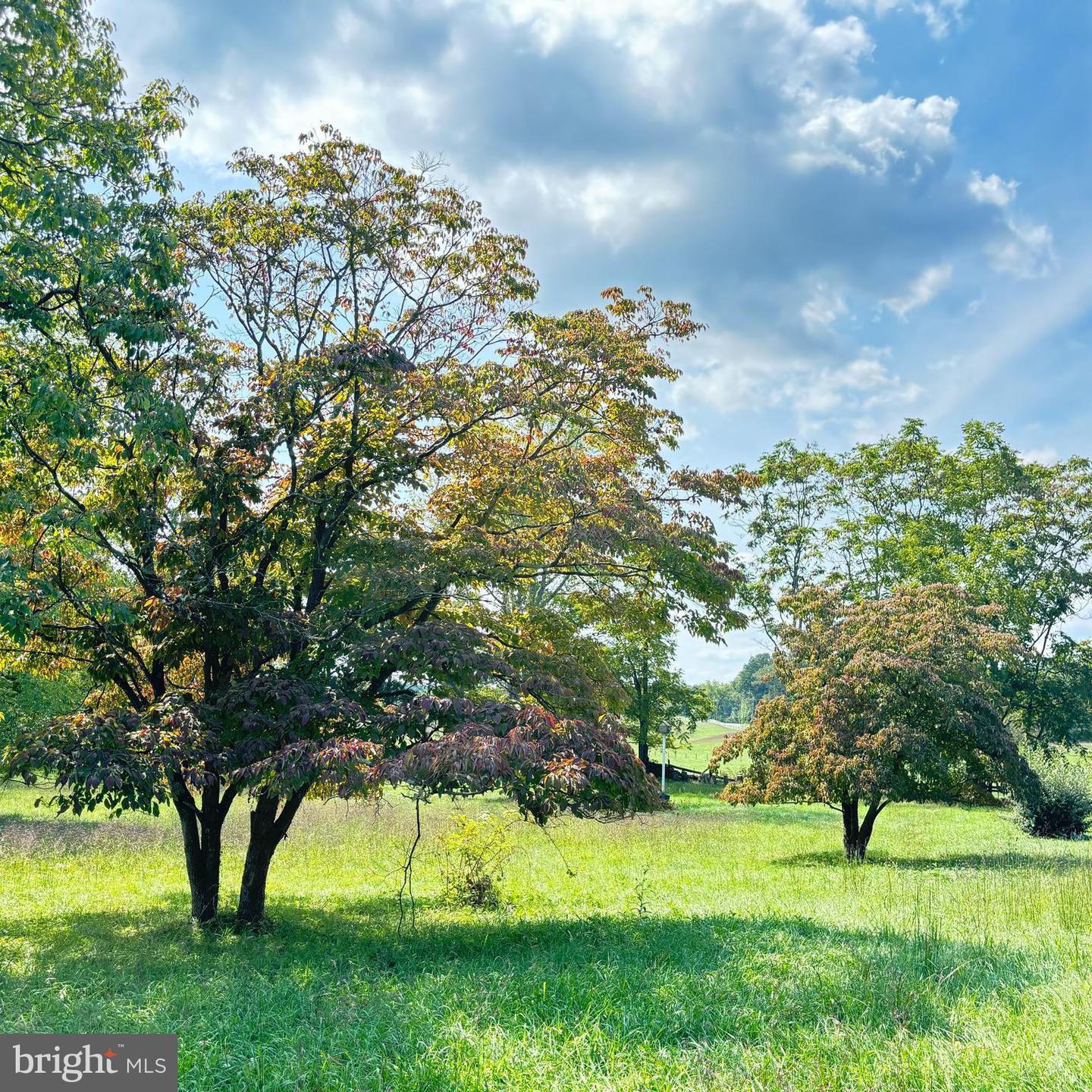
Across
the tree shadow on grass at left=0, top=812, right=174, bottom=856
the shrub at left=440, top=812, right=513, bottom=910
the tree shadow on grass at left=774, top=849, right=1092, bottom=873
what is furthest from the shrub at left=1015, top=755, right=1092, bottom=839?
the tree shadow on grass at left=0, top=812, right=174, bottom=856

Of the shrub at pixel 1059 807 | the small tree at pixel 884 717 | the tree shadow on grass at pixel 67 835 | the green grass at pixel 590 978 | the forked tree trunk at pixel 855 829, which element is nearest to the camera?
the green grass at pixel 590 978

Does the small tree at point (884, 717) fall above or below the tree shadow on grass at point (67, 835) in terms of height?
above

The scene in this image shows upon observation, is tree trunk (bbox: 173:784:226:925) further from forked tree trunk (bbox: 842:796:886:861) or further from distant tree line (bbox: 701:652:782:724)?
distant tree line (bbox: 701:652:782:724)

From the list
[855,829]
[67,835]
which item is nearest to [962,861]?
[855,829]

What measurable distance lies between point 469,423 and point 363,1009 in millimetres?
6590

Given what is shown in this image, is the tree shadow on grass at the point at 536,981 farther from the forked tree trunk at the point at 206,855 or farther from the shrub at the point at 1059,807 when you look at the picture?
the shrub at the point at 1059,807

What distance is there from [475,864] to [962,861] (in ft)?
33.8

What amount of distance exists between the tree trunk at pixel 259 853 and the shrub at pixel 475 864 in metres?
2.54

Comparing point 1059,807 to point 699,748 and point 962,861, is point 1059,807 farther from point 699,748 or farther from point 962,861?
point 699,748

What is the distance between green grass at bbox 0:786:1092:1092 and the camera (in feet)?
15.3

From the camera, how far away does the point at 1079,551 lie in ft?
110

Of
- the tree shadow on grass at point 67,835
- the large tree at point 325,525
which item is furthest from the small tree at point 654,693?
the large tree at point 325,525

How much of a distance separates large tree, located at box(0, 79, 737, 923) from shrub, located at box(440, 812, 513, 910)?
99.2 inches

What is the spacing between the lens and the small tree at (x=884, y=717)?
15.8 meters
